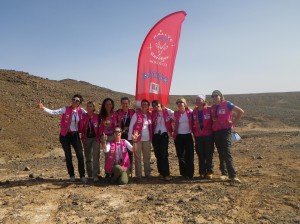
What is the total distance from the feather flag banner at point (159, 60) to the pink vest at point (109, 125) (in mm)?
897

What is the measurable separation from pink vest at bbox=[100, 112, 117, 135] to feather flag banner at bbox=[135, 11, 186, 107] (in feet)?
2.94

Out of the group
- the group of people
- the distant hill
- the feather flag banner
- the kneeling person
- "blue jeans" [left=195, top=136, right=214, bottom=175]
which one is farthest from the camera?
the distant hill

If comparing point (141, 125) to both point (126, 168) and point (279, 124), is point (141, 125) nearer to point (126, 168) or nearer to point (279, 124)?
point (126, 168)

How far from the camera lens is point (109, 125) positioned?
7.27 meters

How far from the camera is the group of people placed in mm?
7121

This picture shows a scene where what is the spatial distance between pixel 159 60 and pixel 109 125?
2169 mm

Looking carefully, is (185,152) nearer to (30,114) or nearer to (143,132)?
(143,132)

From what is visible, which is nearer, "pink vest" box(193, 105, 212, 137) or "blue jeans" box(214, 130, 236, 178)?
"blue jeans" box(214, 130, 236, 178)

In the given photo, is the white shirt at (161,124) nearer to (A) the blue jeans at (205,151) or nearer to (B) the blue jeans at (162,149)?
(B) the blue jeans at (162,149)

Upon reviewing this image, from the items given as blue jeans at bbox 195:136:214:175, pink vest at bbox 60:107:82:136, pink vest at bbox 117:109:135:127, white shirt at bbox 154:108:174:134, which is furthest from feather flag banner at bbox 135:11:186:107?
pink vest at bbox 60:107:82:136

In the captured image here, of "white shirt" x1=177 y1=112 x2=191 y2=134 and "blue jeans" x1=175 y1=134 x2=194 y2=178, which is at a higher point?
"white shirt" x1=177 y1=112 x2=191 y2=134

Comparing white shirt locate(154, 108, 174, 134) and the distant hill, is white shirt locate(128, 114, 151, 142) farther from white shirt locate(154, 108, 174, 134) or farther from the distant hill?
the distant hill

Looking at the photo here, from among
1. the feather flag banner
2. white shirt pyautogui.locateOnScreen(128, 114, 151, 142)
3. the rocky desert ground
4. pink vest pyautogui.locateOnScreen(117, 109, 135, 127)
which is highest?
the feather flag banner

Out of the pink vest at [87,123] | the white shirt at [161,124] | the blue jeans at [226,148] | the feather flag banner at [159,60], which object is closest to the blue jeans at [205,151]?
the blue jeans at [226,148]
